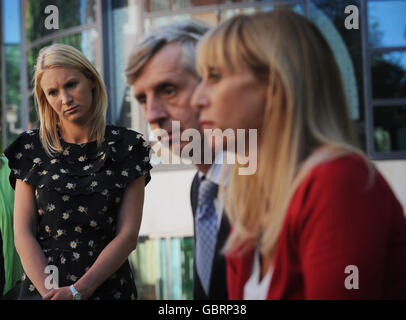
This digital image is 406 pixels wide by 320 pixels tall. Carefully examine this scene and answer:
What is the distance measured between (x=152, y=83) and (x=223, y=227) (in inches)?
16.2

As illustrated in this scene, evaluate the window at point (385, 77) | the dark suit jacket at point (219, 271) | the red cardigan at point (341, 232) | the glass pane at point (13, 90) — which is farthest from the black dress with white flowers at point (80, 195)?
the glass pane at point (13, 90)

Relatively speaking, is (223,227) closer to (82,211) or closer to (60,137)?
(82,211)

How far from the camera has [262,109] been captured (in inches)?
52.0

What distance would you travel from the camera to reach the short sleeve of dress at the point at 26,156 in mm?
1939

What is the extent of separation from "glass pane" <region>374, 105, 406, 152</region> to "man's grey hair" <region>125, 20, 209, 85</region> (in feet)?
9.24

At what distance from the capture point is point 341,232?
1167 millimetres

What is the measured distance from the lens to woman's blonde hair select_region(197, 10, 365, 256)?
1.25 meters

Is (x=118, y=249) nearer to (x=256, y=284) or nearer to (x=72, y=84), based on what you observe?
(x=72, y=84)

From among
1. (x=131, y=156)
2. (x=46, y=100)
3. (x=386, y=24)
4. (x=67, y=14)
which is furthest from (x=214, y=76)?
(x=67, y=14)

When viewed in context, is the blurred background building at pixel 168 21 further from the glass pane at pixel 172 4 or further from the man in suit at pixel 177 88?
the man in suit at pixel 177 88

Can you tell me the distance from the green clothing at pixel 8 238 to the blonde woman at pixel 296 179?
1160 mm

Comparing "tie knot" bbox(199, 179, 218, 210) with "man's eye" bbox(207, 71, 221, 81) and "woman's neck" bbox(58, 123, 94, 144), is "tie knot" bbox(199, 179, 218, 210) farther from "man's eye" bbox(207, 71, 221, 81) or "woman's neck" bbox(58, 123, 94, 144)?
"woman's neck" bbox(58, 123, 94, 144)

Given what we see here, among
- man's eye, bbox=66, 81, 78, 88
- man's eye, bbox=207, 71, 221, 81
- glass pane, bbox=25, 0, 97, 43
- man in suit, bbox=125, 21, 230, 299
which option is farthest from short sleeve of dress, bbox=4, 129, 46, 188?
glass pane, bbox=25, 0, 97, 43
